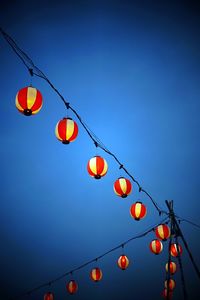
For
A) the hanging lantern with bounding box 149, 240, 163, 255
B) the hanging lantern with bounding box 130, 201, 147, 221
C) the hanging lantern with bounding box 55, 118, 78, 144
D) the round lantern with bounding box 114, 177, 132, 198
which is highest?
the hanging lantern with bounding box 55, 118, 78, 144

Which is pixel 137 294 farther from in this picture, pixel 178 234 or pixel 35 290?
pixel 178 234

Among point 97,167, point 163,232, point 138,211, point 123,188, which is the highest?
point 97,167

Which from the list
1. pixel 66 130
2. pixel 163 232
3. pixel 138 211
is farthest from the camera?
pixel 163 232

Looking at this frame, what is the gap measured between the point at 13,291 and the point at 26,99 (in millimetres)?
23192

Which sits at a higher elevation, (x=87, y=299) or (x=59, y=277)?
(x=59, y=277)

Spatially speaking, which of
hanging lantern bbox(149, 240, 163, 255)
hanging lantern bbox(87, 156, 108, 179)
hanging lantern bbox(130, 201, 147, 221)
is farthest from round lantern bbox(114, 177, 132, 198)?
hanging lantern bbox(149, 240, 163, 255)

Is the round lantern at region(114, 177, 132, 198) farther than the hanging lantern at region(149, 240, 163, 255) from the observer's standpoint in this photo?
No

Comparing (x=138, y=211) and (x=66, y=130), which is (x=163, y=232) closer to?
(x=138, y=211)

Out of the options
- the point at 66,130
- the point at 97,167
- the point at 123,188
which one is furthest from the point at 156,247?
the point at 66,130

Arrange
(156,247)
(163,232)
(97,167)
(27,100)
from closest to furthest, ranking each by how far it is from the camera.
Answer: (27,100)
(97,167)
(163,232)
(156,247)

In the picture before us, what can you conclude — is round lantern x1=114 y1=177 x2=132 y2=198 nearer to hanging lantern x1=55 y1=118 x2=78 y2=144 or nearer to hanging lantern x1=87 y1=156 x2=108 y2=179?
hanging lantern x1=87 y1=156 x2=108 y2=179

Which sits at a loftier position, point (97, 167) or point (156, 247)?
point (97, 167)

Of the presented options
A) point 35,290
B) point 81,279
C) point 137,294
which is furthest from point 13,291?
point 137,294

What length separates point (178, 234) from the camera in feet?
26.6
